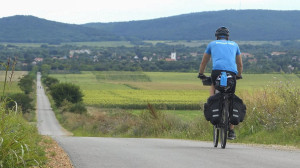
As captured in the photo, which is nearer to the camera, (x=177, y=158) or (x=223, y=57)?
(x=177, y=158)

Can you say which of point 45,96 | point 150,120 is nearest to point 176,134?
point 150,120

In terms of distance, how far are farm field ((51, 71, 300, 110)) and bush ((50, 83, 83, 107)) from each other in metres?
1.68

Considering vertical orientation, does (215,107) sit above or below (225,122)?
above

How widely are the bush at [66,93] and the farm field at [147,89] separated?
168cm

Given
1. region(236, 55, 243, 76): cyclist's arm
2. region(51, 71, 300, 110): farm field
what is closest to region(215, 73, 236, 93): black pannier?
region(236, 55, 243, 76): cyclist's arm

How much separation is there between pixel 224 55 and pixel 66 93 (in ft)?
265

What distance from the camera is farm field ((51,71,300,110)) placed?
73738mm

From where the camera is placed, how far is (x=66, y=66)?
165 meters

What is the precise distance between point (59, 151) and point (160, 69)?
158m

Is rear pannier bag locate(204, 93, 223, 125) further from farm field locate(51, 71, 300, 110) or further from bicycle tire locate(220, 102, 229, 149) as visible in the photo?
farm field locate(51, 71, 300, 110)

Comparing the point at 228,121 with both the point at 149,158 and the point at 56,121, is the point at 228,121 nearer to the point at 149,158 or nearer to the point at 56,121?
the point at 149,158

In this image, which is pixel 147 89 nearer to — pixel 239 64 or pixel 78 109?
pixel 78 109

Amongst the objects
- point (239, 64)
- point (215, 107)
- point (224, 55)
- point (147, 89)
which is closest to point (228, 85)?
point (215, 107)

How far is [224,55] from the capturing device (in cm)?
1037
